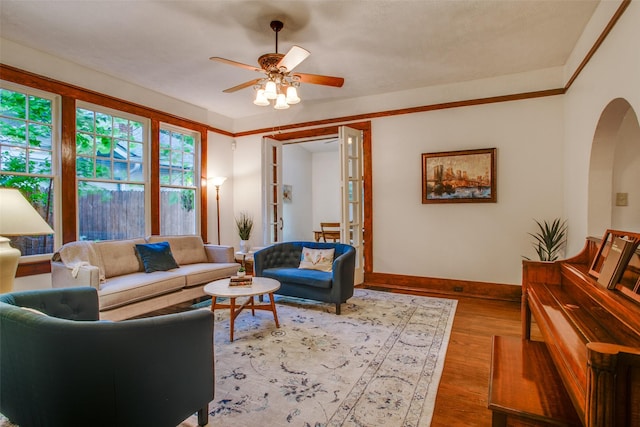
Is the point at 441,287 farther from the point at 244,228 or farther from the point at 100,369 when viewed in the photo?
the point at 100,369

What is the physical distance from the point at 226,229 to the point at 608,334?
5391mm

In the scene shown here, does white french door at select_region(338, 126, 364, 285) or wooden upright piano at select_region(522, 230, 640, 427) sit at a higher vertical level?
white french door at select_region(338, 126, 364, 285)

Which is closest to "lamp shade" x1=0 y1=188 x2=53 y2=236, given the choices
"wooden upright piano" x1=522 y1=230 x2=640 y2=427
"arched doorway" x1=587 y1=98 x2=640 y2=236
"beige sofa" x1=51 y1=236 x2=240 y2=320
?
"beige sofa" x1=51 y1=236 x2=240 y2=320

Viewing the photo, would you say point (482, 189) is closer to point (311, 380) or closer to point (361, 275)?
point (361, 275)

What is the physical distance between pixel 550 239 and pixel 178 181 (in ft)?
16.9

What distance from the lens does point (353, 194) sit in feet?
16.2

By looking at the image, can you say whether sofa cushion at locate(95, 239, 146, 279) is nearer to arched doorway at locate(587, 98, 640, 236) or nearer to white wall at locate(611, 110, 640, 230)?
arched doorway at locate(587, 98, 640, 236)

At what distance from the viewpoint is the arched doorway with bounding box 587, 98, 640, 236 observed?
2963 mm

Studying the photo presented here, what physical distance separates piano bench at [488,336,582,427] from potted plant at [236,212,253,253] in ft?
14.4

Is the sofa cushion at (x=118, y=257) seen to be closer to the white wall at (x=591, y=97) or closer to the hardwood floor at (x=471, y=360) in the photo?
A: the hardwood floor at (x=471, y=360)

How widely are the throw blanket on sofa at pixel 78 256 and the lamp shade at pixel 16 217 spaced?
34.4 inches

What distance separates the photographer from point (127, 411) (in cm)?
135

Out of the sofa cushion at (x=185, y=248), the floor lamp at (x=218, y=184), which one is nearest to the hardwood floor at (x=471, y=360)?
the sofa cushion at (x=185, y=248)

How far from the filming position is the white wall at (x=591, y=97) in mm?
2137
